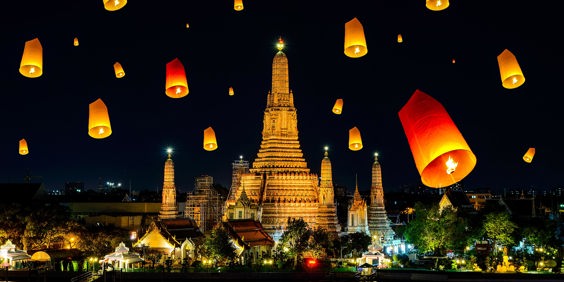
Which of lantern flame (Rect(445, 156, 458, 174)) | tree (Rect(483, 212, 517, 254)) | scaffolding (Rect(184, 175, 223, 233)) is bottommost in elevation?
tree (Rect(483, 212, 517, 254))

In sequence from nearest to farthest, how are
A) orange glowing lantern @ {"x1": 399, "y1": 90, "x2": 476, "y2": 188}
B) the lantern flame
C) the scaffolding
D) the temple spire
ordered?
orange glowing lantern @ {"x1": 399, "y1": 90, "x2": 476, "y2": 188}, the lantern flame, the temple spire, the scaffolding

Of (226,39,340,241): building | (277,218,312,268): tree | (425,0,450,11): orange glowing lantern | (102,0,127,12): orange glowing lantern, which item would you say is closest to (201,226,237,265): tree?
(277,218,312,268): tree

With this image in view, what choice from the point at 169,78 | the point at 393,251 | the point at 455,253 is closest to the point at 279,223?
the point at 393,251

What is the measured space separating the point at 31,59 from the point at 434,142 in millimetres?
10913

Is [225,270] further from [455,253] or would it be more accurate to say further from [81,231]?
[455,253]

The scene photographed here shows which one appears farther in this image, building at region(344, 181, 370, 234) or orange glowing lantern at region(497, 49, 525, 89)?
building at region(344, 181, 370, 234)

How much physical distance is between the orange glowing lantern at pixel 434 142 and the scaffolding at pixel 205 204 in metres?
43.0

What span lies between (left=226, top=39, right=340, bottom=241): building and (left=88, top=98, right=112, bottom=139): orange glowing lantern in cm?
2945

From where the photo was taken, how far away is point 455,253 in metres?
38.3

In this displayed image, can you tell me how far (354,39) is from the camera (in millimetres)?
15688

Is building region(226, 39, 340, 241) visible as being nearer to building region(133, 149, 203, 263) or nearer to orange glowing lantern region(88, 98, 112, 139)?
building region(133, 149, 203, 263)

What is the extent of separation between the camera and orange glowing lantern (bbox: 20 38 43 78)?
1661 cm

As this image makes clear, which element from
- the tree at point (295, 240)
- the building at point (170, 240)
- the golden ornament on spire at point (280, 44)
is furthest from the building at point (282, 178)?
the tree at point (295, 240)

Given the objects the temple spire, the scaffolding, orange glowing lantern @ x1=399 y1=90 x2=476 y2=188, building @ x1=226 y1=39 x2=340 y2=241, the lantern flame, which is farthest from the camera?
the scaffolding
